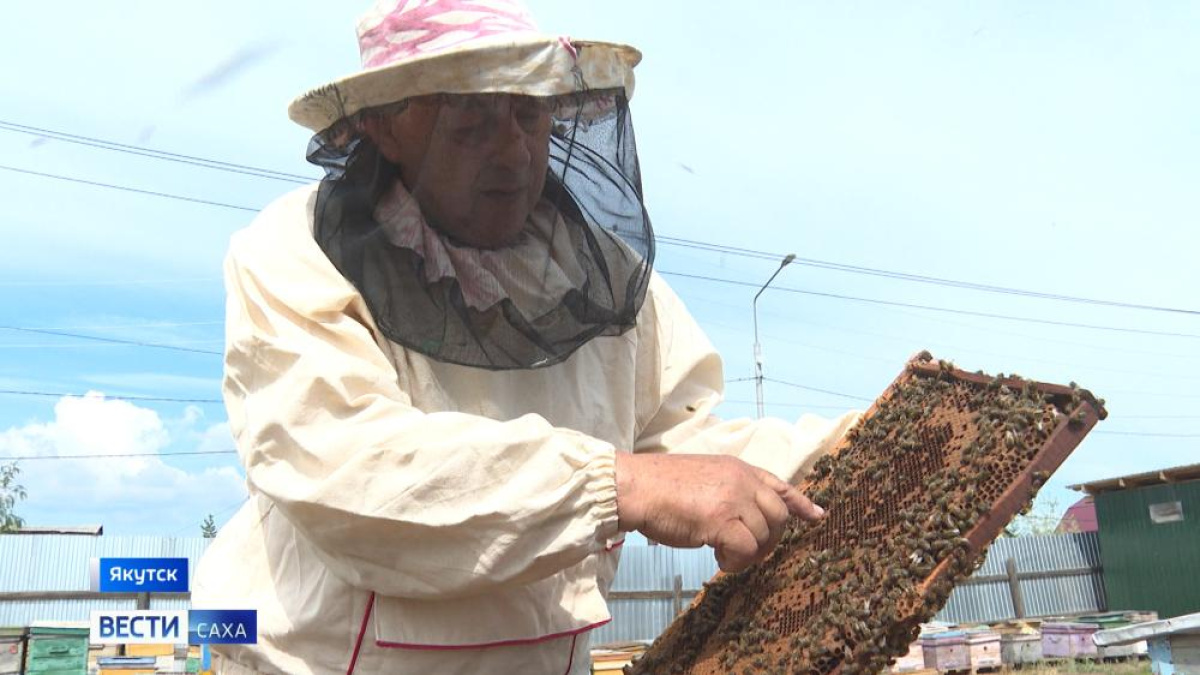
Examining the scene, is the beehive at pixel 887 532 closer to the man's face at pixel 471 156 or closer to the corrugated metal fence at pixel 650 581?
the man's face at pixel 471 156

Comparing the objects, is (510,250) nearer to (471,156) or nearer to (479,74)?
(471,156)

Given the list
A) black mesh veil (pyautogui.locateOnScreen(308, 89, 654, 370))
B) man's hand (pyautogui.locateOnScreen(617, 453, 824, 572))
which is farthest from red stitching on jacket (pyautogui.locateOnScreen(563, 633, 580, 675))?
black mesh veil (pyautogui.locateOnScreen(308, 89, 654, 370))

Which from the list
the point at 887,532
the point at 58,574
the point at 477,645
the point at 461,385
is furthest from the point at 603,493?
the point at 58,574

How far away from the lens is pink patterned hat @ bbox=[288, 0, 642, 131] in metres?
2.31

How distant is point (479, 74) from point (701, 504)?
1.10 m

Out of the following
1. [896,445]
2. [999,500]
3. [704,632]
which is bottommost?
[704,632]

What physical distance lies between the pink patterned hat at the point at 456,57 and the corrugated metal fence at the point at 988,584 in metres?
18.8

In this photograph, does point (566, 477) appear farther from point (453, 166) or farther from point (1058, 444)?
point (1058, 444)

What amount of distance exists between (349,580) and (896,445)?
1.51m

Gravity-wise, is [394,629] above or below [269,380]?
below

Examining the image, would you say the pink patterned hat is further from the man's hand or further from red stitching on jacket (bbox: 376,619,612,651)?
red stitching on jacket (bbox: 376,619,612,651)

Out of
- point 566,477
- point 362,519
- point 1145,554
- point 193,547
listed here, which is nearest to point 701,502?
point 566,477

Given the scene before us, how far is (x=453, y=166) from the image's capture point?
2.48m

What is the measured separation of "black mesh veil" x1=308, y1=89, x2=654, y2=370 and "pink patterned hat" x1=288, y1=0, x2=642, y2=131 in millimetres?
51
